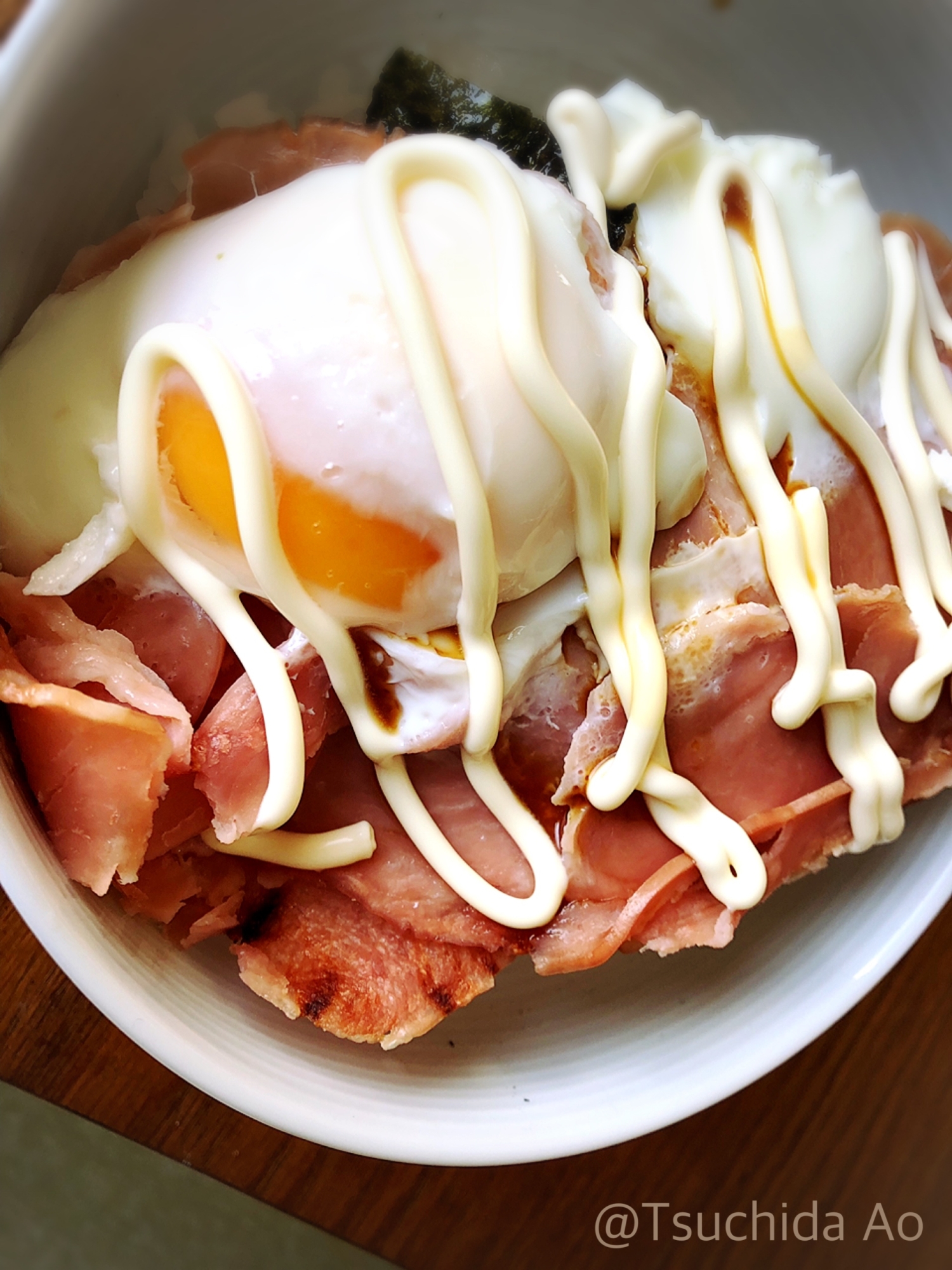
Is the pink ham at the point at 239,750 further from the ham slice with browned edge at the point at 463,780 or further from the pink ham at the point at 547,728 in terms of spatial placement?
the pink ham at the point at 547,728

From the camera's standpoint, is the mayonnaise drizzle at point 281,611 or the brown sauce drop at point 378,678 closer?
the mayonnaise drizzle at point 281,611

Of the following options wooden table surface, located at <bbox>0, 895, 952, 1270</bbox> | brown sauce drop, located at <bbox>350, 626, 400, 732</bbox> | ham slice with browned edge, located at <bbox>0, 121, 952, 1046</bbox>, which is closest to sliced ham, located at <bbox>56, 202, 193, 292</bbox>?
ham slice with browned edge, located at <bbox>0, 121, 952, 1046</bbox>

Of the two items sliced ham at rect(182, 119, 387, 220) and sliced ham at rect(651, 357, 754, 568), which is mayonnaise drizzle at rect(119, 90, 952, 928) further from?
sliced ham at rect(182, 119, 387, 220)

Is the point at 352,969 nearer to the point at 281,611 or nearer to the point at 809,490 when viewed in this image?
the point at 281,611

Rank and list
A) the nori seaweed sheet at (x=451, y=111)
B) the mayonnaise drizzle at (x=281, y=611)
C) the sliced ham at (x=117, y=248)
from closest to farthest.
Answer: the mayonnaise drizzle at (x=281, y=611)
the sliced ham at (x=117, y=248)
the nori seaweed sheet at (x=451, y=111)

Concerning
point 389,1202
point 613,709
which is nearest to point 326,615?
point 613,709

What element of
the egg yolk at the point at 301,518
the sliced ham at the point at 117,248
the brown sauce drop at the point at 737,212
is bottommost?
the egg yolk at the point at 301,518

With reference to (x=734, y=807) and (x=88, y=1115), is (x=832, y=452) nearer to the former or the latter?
(x=734, y=807)

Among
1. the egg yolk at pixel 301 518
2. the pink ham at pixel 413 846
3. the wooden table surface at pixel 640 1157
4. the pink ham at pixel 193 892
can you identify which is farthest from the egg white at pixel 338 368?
the wooden table surface at pixel 640 1157
